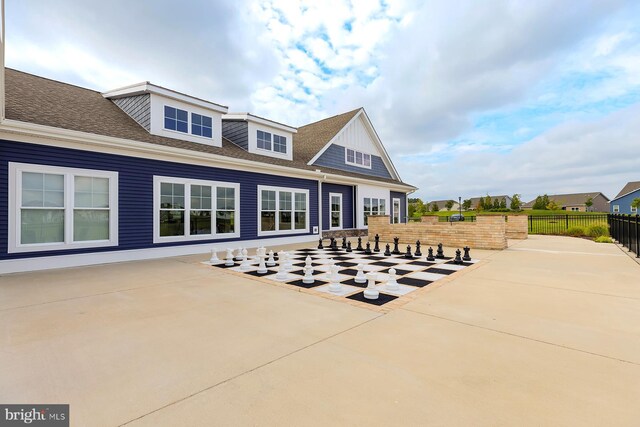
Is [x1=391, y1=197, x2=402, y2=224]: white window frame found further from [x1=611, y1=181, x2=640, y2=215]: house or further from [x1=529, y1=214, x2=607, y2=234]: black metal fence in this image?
[x1=611, y1=181, x2=640, y2=215]: house

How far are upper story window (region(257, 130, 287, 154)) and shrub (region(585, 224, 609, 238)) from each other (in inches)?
645

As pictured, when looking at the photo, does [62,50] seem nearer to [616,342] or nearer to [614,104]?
[616,342]

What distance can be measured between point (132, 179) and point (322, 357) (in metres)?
8.38

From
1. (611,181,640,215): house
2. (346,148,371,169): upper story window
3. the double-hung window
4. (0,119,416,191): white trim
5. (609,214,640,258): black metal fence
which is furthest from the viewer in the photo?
(611,181,640,215): house

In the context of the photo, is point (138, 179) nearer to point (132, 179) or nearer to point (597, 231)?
point (132, 179)

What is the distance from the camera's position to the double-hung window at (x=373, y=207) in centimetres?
1719

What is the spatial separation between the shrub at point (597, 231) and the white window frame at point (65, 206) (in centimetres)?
2079

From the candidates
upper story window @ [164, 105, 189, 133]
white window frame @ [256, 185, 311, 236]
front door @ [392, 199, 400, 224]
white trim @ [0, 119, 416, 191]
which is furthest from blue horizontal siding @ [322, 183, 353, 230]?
upper story window @ [164, 105, 189, 133]

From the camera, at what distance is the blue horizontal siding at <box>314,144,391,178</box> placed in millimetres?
16297

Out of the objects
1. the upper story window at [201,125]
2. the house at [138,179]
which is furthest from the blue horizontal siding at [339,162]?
the upper story window at [201,125]

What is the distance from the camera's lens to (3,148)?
6520 millimetres

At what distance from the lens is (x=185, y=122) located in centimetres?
1054

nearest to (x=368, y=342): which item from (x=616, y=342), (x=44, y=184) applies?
(x=616, y=342)

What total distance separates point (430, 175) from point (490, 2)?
25.2 m
